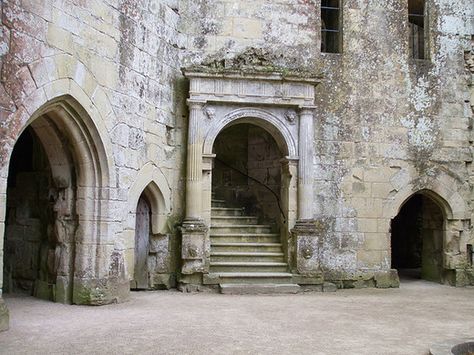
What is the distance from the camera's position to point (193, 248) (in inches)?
382

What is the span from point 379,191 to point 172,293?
4329mm

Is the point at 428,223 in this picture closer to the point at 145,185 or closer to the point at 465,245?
the point at 465,245

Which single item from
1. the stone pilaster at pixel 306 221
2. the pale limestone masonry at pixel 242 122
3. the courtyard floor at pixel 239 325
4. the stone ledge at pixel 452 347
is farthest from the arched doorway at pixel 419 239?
the stone ledge at pixel 452 347

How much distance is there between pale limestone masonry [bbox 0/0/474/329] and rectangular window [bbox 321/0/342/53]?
1.01 feet

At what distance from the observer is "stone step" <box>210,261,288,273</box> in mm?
9953

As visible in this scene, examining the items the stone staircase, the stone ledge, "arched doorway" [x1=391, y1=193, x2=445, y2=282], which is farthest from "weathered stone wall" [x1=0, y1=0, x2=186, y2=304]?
"arched doorway" [x1=391, y1=193, x2=445, y2=282]

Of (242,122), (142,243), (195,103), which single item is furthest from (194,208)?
(242,122)

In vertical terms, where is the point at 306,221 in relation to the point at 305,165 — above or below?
below

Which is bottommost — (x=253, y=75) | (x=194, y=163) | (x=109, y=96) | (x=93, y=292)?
(x=93, y=292)

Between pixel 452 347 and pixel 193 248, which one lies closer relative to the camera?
pixel 452 347

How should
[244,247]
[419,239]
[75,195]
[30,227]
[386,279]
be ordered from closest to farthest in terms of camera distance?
[75,195]
[30,227]
[244,247]
[386,279]
[419,239]

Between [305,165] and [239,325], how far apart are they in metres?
4.33

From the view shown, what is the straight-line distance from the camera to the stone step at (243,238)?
10.7 meters

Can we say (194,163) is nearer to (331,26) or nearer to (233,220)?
(233,220)
